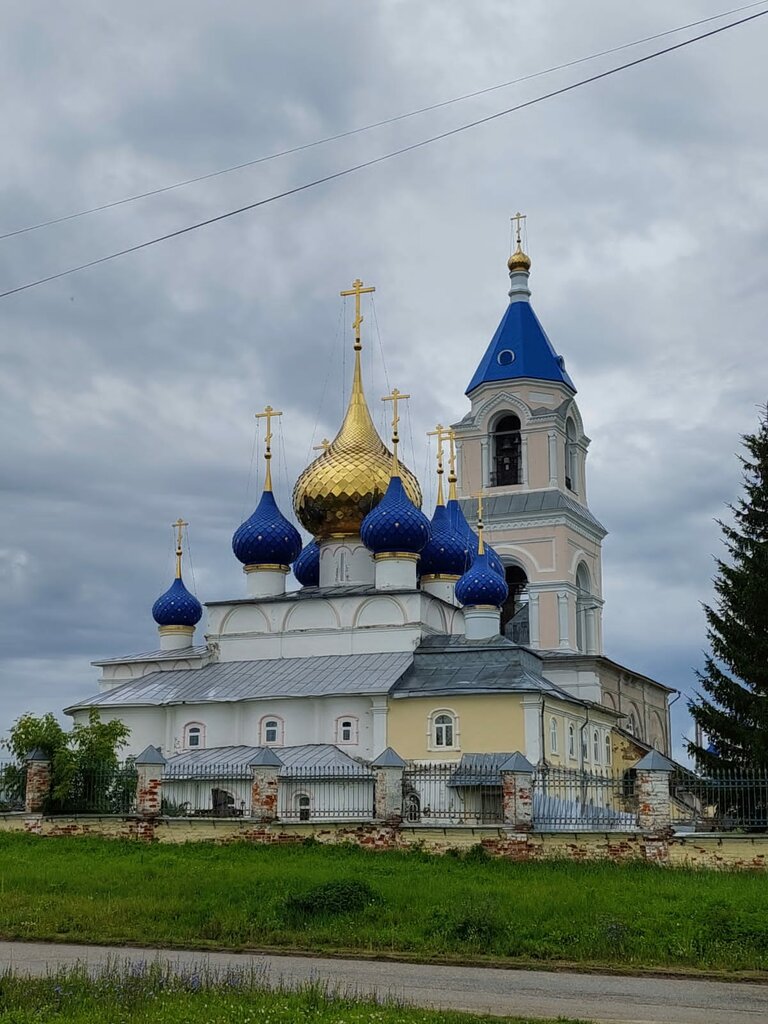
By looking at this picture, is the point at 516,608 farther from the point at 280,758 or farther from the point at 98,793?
the point at 98,793

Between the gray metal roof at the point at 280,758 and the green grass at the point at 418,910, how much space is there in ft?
20.7

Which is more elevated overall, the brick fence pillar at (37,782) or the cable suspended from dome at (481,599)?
the cable suspended from dome at (481,599)

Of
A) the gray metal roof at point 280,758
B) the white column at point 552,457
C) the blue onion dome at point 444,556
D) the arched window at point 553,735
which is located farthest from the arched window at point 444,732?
the white column at point 552,457

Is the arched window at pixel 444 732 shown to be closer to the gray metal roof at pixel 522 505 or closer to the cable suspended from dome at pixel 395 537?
the cable suspended from dome at pixel 395 537

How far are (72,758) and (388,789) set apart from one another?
5617 millimetres

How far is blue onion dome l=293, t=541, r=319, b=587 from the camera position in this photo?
32.0 metres

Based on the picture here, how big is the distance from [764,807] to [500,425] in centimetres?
2297

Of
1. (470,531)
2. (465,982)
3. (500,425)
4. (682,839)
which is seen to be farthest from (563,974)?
(500,425)

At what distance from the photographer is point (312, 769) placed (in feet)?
76.1

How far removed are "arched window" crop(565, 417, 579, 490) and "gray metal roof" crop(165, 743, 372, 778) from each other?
15397 millimetres

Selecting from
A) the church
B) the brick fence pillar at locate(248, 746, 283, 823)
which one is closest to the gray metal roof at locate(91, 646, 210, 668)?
the church

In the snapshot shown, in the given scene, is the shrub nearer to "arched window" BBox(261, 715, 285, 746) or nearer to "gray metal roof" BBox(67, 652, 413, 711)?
"gray metal roof" BBox(67, 652, 413, 711)

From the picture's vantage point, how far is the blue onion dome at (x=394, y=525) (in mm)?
27891

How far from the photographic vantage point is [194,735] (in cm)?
2697
